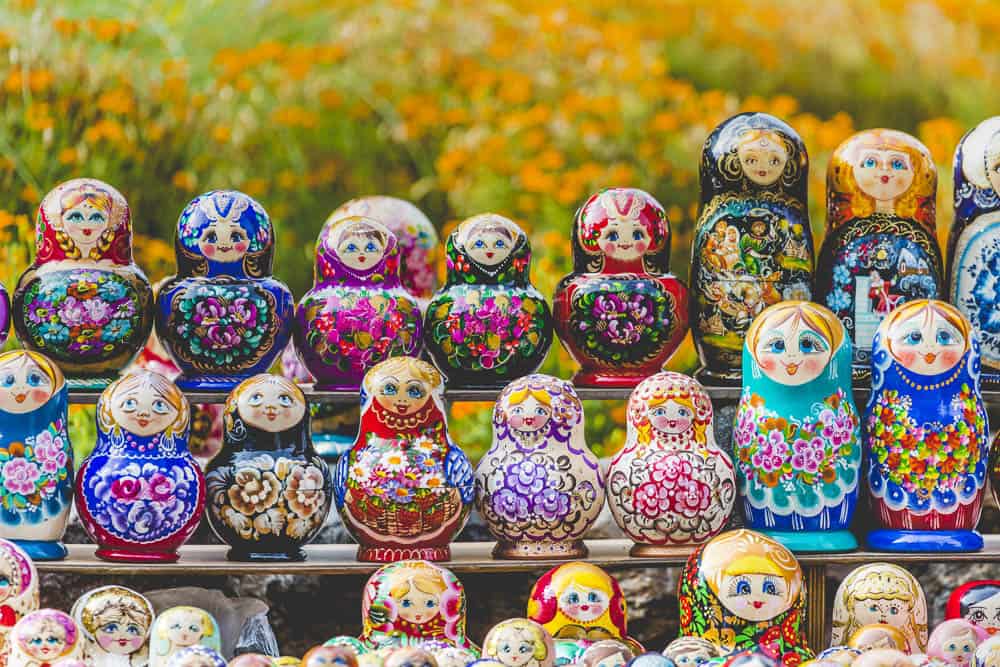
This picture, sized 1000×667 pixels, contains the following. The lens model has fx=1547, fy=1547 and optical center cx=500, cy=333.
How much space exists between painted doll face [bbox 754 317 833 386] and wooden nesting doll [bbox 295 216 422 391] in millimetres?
902

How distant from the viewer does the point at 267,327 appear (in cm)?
385

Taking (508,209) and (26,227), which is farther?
(508,209)

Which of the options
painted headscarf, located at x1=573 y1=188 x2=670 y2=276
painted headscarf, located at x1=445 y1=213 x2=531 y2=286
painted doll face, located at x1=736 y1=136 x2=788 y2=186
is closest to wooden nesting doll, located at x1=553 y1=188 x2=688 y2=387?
painted headscarf, located at x1=573 y1=188 x2=670 y2=276

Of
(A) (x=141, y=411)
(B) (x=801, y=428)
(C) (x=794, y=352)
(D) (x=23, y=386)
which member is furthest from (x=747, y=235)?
(D) (x=23, y=386)

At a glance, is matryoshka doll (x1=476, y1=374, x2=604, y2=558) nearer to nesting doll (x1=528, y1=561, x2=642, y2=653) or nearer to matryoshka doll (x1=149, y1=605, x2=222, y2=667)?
nesting doll (x1=528, y1=561, x2=642, y2=653)

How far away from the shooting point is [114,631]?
11.2 ft

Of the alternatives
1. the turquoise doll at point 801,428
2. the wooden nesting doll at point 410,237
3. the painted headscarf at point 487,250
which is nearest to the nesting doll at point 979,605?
the turquoise doll at point 801,428

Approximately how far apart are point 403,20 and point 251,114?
87cm

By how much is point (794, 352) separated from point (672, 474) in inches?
15.8

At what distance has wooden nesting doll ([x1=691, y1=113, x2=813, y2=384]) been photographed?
3912mm

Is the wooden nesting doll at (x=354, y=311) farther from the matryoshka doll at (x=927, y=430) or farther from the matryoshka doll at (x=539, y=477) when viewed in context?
the matryoshka doll at (x=927, y=430)

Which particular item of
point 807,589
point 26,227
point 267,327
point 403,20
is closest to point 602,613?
point 807,589

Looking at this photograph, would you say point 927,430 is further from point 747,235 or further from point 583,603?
point 583,603

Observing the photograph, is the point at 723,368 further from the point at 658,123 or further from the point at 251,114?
the point at 251,114
